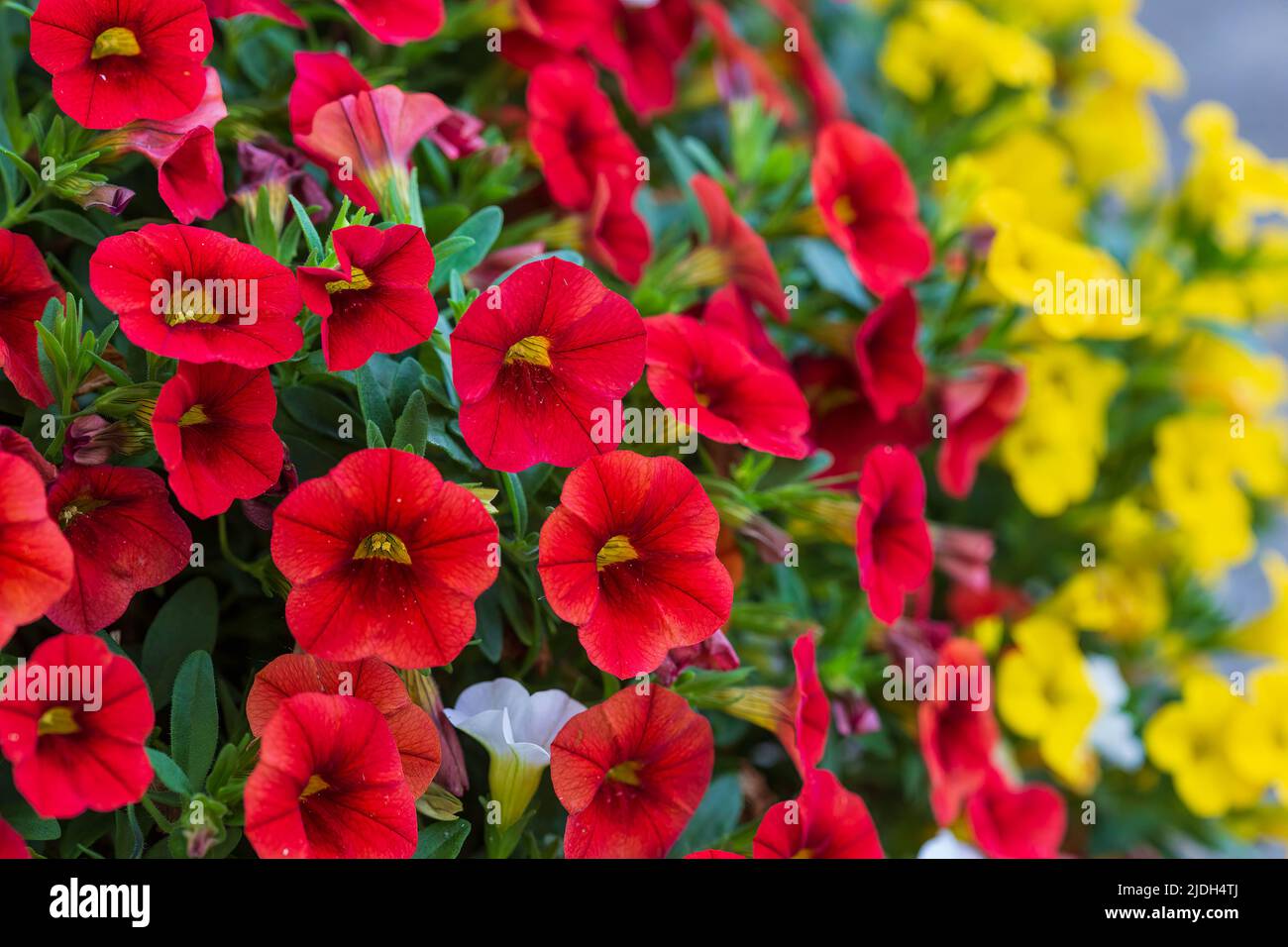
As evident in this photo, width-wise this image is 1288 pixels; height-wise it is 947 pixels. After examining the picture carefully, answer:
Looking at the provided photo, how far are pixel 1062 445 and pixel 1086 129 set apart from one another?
1.55 feet

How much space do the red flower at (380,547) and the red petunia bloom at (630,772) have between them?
92 mm

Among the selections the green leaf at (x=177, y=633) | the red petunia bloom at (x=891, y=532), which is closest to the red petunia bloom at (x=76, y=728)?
the green leaf at (x=177, y=633)

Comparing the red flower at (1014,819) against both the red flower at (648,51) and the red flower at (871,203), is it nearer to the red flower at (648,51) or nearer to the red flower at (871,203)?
the red flower at (871,203)

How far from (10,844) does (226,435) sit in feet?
0.69

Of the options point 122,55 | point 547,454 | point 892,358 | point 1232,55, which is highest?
point 1232,55

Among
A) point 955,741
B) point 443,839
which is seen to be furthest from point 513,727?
point 955,741

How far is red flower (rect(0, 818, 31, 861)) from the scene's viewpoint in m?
0.51

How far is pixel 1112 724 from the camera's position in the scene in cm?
113

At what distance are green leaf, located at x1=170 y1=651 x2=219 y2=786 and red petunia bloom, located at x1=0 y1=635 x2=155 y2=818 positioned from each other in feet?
0.22

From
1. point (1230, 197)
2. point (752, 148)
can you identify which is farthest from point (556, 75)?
point (1230, 197)

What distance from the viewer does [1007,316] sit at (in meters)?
0.94

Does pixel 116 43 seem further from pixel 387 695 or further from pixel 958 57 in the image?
pixel 958 57

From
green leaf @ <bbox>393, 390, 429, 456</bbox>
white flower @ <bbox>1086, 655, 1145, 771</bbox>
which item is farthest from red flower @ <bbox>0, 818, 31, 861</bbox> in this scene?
white flower @ <bbox>1086, 655, 1145, 771</bbox>
